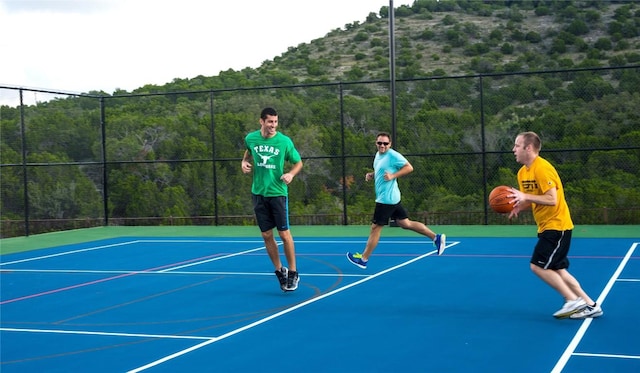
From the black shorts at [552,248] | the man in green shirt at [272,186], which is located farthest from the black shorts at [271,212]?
the black shorts at [552,248]

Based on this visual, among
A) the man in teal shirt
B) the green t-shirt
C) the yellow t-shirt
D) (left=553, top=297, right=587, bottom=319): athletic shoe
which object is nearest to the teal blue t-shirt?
the man in teal shirt

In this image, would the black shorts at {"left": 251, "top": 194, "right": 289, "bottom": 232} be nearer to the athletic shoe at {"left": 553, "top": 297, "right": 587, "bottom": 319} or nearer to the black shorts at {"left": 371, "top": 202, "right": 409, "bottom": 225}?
the black shorts at {"left": 371, "top": 202, "right": 409, "bottom": 225}

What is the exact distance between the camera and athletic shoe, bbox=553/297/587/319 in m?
7.59

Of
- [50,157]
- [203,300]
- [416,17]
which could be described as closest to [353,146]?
[50,157]

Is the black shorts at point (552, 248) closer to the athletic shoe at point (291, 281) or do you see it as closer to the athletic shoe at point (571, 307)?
the athletic shoe at point (571, 307)

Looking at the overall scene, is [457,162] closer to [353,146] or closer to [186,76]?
[353,146]

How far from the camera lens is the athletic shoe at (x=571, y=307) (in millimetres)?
7590

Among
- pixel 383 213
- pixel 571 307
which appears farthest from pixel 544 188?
pixel 383 213

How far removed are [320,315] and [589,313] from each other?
249 centimetres

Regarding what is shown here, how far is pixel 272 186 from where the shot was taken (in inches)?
380

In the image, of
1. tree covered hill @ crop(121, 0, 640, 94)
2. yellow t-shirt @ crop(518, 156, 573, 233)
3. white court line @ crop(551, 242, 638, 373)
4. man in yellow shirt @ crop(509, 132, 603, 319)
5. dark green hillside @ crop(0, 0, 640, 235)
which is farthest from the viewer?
tree covered hill @ crop(121, 0, 640, 94)

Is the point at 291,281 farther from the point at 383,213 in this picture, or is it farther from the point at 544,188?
the point at 544,188

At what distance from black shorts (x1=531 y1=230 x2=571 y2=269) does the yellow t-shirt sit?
2.1 inches

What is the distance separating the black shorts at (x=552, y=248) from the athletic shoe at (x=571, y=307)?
0.35 meters
